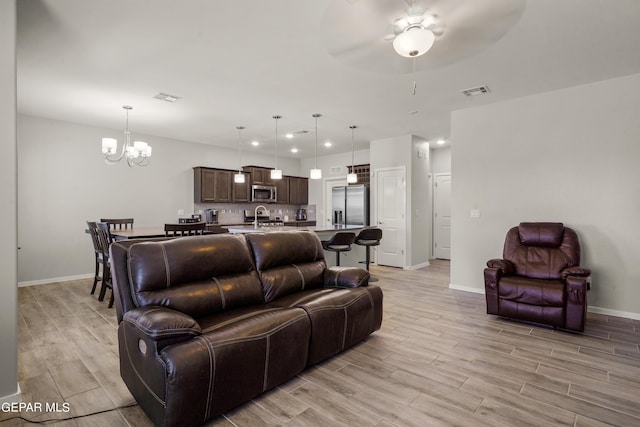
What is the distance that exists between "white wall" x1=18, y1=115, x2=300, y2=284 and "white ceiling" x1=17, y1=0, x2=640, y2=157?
0.46m

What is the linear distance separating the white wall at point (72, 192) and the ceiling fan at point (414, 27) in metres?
4.90

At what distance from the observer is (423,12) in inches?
92.4

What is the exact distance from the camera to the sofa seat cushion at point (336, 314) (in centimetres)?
247

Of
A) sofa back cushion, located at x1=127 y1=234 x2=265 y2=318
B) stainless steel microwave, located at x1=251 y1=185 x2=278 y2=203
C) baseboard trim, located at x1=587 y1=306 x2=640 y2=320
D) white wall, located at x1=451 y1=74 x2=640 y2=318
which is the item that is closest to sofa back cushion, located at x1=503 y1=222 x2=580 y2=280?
white wall, located at x1=451 y1=74 x2=640 y2=318

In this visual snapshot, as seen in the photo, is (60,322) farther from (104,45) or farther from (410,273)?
(410,273)

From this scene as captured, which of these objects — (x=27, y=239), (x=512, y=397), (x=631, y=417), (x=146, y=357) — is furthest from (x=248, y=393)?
(x=27, y=239)

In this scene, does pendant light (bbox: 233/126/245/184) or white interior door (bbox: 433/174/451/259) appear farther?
white interior door (bbox: 433/174/451/259)

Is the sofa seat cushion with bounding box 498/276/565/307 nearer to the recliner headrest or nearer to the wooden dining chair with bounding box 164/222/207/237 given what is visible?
the recliner headrest

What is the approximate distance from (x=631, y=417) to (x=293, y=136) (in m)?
5.92

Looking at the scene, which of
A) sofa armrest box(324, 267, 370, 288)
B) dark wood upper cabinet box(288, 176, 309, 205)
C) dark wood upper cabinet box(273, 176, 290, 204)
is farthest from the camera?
dark wood upper cabinet box(288, 176, 309, 205)

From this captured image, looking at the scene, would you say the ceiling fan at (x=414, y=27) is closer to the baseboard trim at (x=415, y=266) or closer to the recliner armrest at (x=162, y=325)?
the recliner armrest at (x=162, y=325)

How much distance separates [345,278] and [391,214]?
13.1 feet

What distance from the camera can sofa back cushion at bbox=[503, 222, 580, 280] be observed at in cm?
363

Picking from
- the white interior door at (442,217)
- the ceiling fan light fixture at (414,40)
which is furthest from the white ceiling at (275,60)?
Result: the white interior door at (442,217)
